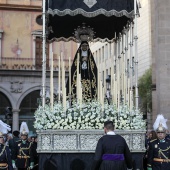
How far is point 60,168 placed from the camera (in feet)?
40.2

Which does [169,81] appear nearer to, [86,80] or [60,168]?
[86,80]

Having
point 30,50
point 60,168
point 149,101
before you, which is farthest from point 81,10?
point 30,50

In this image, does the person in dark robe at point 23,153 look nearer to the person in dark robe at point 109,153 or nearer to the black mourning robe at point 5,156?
the black mourning robe at point 5,156

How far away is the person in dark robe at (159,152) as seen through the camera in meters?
11.6

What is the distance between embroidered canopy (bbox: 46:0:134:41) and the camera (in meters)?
14.6

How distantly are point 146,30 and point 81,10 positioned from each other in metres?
26.3

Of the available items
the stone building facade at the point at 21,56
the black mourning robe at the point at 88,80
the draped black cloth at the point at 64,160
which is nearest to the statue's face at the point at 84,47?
the black mourning robe at the point at 88,80

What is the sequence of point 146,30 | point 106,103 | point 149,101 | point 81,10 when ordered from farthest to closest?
point 146,30 < point 149,101 < point 81,10 < point 106,103

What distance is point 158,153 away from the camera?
11.6m

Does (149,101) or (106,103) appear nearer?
(106,103)

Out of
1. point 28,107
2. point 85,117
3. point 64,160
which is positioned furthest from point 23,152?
point 28,107

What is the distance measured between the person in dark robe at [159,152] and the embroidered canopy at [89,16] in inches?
175

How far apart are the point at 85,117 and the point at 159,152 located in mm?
2093

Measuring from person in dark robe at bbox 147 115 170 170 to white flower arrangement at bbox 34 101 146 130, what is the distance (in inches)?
40.9
